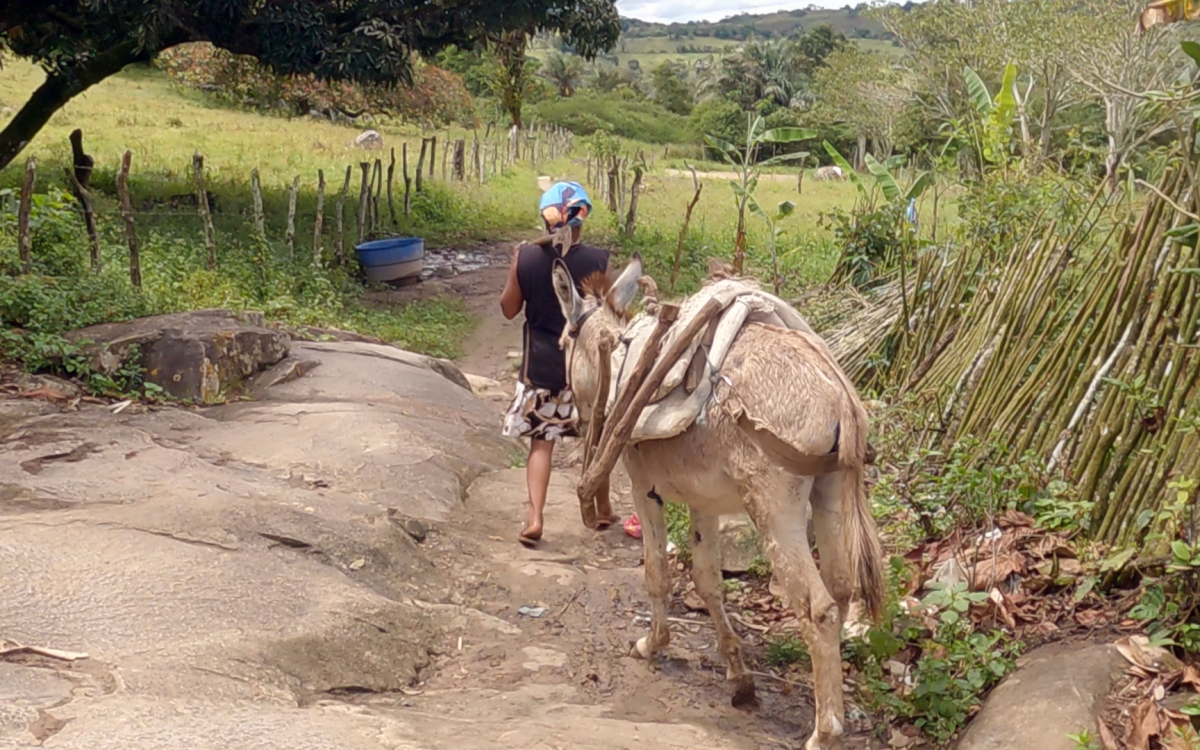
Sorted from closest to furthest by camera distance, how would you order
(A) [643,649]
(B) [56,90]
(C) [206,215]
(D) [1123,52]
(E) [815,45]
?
(A) [643,649] < (C) [206,215] < (B) [56,90] < (D) [1123,52] < (E) [815,45]

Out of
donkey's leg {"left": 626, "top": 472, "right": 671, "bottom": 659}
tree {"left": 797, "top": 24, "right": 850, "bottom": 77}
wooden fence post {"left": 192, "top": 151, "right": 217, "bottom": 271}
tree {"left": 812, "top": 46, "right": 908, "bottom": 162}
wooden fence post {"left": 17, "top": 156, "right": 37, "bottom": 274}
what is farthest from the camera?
tree {"left": 797, "top": 24, "right": 850, "bottom": 77}

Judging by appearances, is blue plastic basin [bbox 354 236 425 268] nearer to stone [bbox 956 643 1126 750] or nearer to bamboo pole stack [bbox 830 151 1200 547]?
bamboo pole stack [bbox 830 151 1200 547]

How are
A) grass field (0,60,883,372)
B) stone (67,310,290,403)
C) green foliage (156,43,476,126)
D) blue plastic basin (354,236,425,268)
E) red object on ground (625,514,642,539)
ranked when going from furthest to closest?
1. green foliage (156,43,476,126)
2. blue plastic basin (354,236,425,268)
3. grass field (0,60,883,372)
4. stone (67,310,290,403)
5. red object on ground (625,514,642,539)

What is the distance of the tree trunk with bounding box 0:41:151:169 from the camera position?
13312 mm

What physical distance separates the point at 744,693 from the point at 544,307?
2.27m

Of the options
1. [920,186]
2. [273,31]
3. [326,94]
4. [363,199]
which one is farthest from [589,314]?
[326,94]

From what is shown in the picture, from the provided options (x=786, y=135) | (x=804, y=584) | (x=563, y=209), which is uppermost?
(x=786, y=135)

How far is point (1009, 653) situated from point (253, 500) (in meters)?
3.44

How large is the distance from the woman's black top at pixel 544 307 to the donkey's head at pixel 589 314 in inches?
24.6

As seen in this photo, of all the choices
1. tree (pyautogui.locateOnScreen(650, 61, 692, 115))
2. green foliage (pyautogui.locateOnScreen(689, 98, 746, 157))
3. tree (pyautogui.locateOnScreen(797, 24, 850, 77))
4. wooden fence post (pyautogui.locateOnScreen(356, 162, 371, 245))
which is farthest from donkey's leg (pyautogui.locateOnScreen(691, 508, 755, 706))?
tree (pyautogui.locateOnScreen(650, 61, 692, 115))

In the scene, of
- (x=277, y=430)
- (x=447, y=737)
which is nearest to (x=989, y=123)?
(x=277, y=430)

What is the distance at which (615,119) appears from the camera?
43.4 metres

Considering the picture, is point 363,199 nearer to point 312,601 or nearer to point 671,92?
point 312,601

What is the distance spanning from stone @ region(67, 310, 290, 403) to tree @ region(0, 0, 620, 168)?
5.56 meters
